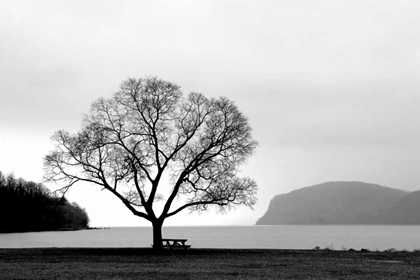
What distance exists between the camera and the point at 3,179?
7092 inches

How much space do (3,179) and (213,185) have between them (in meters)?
154

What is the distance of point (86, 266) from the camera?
27344mm

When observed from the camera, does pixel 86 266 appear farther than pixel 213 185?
No

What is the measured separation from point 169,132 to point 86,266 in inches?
676

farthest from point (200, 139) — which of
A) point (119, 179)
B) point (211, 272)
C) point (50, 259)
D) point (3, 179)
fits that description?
point (3, 179)

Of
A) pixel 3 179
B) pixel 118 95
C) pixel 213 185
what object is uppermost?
pixel 3 179

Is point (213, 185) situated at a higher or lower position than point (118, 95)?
lower

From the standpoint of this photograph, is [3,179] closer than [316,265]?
No

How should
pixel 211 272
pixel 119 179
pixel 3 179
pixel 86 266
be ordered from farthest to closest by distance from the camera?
pixel 3 179
pixel 119 179
pixel 86 266
pixel 211 272

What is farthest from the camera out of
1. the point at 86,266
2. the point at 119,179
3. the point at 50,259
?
the point at 119,179

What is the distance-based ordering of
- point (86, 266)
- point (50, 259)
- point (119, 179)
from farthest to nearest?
point (119, 179)
point (50, 259)
point (86, 266)

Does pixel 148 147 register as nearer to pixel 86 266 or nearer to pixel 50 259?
pixel 50 259

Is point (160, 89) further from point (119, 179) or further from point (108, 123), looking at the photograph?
point (119, 179)

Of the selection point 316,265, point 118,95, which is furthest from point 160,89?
point 316,265
